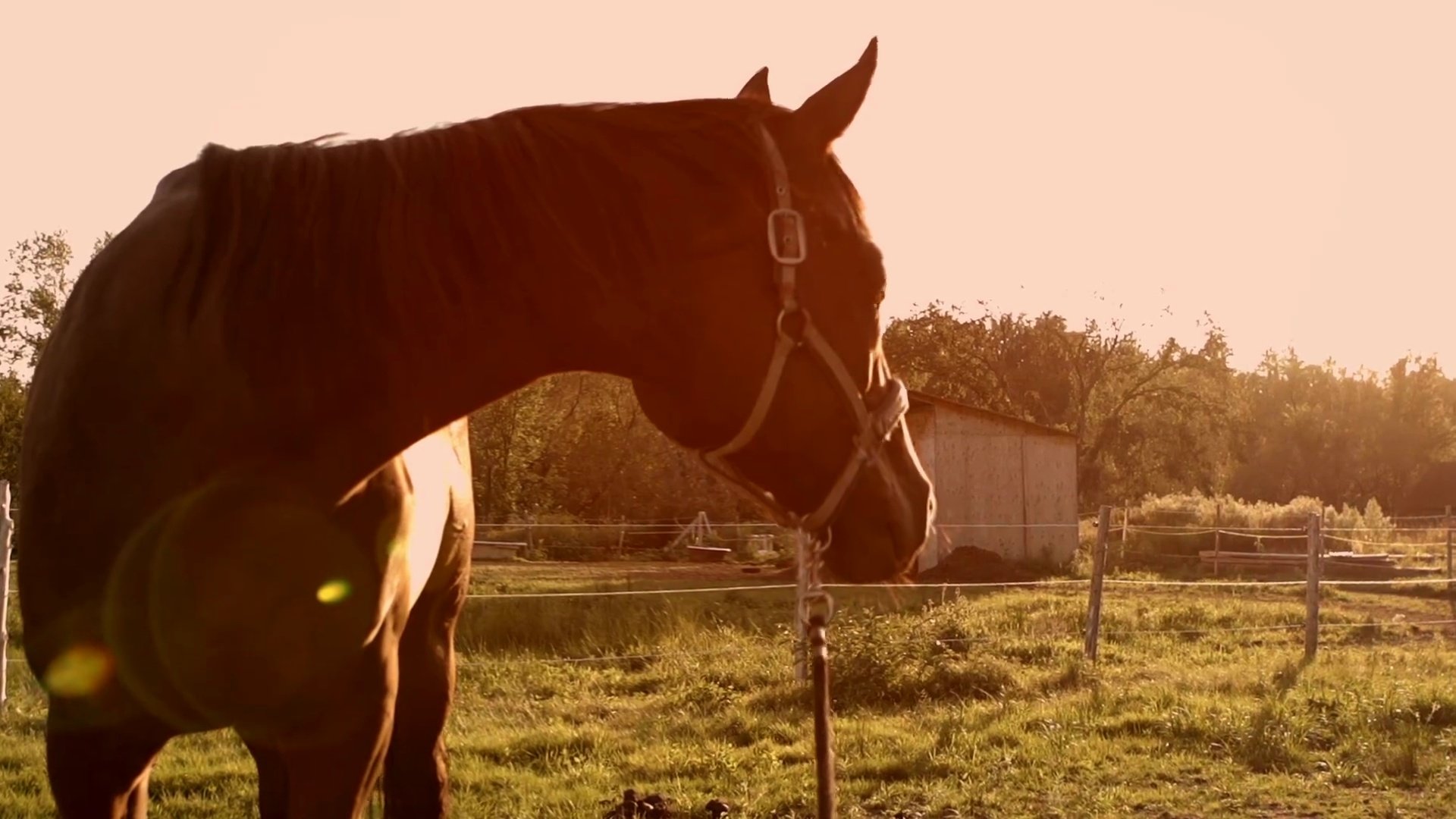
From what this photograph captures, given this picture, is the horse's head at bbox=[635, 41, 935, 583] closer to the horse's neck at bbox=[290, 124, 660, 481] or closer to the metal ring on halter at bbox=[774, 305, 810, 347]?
the metal ring on halter at bbox=[774, 305, 810, 347]

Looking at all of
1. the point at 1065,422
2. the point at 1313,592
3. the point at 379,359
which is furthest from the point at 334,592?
the point at 1065,422

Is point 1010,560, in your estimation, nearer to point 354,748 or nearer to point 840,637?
point 840,637

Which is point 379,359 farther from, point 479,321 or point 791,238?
point 791,238

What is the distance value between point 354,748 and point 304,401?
0.69m

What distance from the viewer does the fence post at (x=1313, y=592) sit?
34.5 ft

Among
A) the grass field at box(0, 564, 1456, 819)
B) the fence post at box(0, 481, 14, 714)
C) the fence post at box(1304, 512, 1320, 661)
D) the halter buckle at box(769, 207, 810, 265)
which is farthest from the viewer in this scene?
the fence post at box(1304, 512, 1320, 661)

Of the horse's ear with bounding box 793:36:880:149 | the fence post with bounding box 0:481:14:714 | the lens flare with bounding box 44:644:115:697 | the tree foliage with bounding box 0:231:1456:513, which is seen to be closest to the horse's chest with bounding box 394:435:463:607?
the lens flare with bounding box 44:644:115:697

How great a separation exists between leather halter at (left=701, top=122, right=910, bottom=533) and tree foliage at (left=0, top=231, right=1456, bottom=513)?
706 inches

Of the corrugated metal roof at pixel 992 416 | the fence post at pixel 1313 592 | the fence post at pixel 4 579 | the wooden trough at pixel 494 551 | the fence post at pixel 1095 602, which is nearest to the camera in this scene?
the fence post at pixel 4 579

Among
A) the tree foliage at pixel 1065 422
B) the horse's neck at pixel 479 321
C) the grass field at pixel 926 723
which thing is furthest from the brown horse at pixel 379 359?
the tree foliage at pixel 1065 422

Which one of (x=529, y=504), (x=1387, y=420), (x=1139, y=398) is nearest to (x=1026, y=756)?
(x=529, y=504)

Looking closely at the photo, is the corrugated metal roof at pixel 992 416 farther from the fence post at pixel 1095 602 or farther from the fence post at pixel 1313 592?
the fence post at pixel 1095 602

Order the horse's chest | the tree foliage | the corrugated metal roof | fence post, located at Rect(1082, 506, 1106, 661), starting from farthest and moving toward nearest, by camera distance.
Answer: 1. the tree foliage
2. the corrugated metal roof
3. fence post, located at Rect(1082, 506, 1106, 661)
4. the horse's chest

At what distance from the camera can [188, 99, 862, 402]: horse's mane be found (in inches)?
83.4
